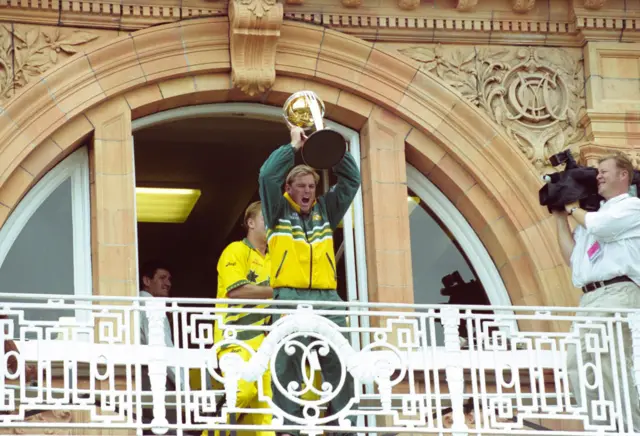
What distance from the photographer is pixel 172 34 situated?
44.6 feet

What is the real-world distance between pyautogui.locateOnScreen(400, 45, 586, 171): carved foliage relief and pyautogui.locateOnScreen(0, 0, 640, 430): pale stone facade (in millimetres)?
12

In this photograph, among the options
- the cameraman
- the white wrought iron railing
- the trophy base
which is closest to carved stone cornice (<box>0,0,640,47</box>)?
the cameraman

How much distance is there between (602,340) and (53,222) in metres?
4.27

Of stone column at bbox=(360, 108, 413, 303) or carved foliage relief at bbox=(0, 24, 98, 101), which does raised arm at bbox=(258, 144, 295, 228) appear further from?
carved foliage relief at bbox=(0, 24, 98, 101)

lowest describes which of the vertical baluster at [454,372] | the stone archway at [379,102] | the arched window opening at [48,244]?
the vertical baluster at [454,372]

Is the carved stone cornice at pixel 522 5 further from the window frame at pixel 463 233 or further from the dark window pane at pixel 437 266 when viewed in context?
the dark window pane at pixel 437 266

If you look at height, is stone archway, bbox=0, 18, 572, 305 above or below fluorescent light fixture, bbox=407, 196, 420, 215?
above

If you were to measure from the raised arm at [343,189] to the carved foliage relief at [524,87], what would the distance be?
225 cm

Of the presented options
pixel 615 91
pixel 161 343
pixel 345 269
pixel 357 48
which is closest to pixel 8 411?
pixel 161 343

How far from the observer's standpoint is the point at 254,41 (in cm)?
1365

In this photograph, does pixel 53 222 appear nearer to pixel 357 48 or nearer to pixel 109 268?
pixel 109 268

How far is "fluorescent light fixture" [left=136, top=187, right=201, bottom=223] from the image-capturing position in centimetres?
1773

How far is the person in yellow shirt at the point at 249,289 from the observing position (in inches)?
479

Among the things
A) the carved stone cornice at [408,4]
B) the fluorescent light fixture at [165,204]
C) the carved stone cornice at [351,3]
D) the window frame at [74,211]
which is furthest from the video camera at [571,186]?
the fluorescent light fixture at [165,204]
